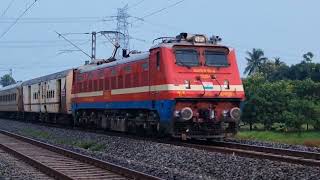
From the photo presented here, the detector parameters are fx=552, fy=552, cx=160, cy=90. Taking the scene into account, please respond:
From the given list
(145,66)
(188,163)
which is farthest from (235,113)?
(188,163)

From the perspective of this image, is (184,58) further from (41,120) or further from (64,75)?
(41,120)

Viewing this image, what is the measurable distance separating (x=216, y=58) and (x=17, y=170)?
8.73m

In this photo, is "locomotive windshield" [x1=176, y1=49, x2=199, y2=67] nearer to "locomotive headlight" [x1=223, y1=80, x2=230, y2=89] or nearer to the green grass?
"locomotive headlight" [x1=223, y1=80, x2=230, y2=89]

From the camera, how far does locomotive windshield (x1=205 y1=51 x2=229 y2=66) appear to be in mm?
19741

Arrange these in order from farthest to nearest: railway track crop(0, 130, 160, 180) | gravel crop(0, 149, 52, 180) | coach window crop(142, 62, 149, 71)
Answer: coach window crop(142, 62, 149, 71), gravel crop(0, 149, 52, 180), railway track crop(0, 130, 160, 180)

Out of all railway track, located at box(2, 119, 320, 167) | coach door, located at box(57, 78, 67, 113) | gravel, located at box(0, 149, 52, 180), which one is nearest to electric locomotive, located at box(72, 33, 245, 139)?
railway track, located at box(2, 119, 320, 167)

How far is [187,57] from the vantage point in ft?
64.1

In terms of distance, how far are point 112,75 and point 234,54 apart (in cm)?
668

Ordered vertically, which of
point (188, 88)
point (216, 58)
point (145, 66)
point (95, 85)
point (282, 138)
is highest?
point (216, 58)

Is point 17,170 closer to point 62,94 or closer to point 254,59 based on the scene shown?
point 62,94

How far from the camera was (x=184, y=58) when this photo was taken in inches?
765

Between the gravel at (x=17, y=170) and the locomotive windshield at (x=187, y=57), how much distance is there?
6.46 meters

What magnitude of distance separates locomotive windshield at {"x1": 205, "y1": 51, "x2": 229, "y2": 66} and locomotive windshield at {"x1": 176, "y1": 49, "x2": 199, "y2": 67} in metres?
0.42

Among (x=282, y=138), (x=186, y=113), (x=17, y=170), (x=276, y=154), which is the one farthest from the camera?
(x=282, y=138)
